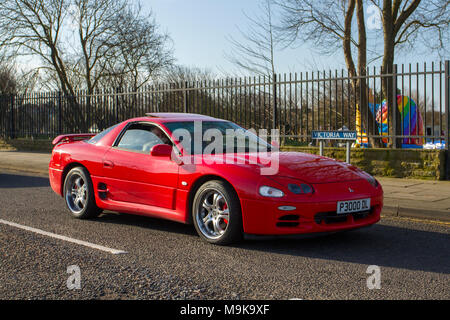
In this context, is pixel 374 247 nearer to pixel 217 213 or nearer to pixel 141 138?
pixel 217 213

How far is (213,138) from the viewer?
6305 millimetres

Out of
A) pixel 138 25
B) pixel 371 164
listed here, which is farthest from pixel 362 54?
pixel 138 25

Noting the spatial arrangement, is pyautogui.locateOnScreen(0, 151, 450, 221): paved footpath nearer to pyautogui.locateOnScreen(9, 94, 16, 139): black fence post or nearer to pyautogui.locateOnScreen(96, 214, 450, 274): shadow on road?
pyautogui.locateOnScreen(96, 214, 450, 274): shadow on road

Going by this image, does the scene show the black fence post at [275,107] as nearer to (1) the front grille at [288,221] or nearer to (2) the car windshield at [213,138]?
(2) the car windshield at [213,138]

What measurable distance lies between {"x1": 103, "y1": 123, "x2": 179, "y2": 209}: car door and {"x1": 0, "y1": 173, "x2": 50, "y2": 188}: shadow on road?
521cm

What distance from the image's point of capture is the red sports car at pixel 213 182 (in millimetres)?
5156

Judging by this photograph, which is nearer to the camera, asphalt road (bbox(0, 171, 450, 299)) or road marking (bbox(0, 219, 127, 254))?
asphalt road (bbox(0, 171, 450, 299))

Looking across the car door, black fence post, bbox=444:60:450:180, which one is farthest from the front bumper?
black fence post, bbox=444:60:450:180

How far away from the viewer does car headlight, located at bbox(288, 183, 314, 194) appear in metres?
5.13

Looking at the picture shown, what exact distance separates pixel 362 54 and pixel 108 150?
11.2m

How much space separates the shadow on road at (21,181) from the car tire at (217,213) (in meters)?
6.74

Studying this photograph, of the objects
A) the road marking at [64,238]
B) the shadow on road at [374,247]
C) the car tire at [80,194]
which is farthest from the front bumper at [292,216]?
the car tire at [80,194]

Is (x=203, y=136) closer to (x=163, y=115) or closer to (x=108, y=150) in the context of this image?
(x=163, y=115)
